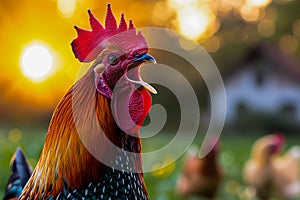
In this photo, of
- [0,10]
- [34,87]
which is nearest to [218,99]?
[34,87]

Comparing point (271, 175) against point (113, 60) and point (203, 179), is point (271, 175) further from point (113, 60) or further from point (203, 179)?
point (113, 60)

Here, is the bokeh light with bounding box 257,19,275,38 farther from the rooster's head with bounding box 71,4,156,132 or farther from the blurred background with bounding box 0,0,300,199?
the rooster's head with bounding box 71,4,156,132

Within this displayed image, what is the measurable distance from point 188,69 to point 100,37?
63.9ft

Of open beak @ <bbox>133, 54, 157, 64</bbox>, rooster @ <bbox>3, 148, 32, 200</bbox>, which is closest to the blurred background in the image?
rooster @ <bbox>3, 148, 32, 200</bbox>

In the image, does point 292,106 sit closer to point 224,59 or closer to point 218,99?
point 218,99

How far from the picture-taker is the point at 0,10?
17328 millimetres

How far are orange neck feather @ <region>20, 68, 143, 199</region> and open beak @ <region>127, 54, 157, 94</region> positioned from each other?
0.53 ft

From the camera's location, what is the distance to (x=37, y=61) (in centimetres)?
1398

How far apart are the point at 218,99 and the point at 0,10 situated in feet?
34.9

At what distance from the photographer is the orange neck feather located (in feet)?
6.24

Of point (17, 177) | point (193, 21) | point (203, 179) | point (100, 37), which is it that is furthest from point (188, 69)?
point (100, 37)

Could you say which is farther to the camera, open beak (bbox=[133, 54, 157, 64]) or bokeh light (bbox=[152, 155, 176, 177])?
bokeh light (bbox=[152, 155, 176, 177])

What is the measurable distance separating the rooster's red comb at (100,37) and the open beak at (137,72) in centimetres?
8

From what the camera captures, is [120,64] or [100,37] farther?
[100,37]
